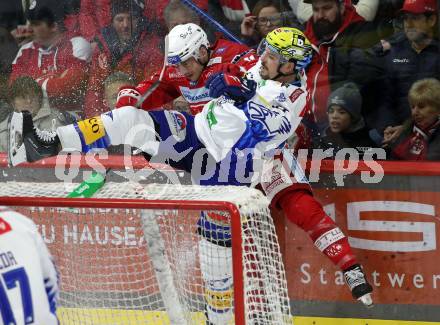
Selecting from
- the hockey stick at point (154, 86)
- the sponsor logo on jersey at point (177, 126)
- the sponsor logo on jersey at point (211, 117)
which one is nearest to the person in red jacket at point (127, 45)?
the hockey stick at point (154, 86)

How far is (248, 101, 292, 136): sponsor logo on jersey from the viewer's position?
4.07m

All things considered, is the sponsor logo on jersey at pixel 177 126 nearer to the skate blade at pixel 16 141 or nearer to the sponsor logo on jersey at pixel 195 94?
the sponsor logo on jersey at pixel 195 94

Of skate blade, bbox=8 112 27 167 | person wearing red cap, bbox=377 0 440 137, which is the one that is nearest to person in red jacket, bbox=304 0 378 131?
person wearing red cap, bbox=377 0 440 137

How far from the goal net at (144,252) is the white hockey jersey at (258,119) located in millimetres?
347

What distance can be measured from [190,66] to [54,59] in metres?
0.88

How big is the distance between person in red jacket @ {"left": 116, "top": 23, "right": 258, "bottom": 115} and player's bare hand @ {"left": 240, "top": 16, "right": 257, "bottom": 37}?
3.2 inches

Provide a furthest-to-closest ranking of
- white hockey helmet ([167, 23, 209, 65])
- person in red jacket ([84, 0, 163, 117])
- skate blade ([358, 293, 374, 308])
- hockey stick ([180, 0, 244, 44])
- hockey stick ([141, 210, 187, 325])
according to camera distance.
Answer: person in red jacket ([84, 0, 163, 117]) < hockey stick ([180, 0, 244, 44]) < white hockey helmet ([167, 23, 209, 65]) < skate blade ([358, 293, 374, 308]) < hockey stick ([141, 210, 187, 325])

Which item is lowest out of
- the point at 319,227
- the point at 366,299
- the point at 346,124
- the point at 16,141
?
the point at 366,299

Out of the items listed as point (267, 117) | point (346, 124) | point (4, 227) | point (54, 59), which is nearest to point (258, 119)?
point (267, 117)

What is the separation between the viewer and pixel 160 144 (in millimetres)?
4297

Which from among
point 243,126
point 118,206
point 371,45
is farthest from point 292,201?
point 118,206

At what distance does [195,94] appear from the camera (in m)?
4.51

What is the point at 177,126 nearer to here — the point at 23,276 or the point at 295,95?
the point at 295,95

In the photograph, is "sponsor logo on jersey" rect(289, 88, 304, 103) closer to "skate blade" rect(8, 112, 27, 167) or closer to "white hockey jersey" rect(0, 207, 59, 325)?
"skate blade" rect(8, 112, 27, 167)
